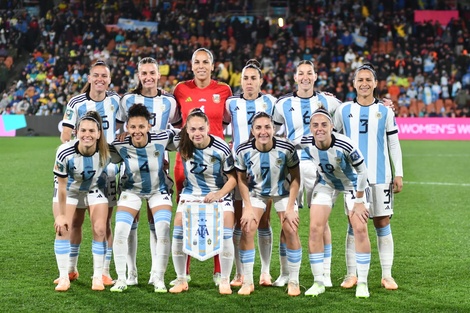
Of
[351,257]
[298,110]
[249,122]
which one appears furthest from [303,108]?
[351,257]

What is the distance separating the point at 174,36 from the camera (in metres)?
29.8

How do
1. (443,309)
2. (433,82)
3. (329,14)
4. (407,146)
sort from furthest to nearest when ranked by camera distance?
Result: 1. (329,14)
2. (433,82)
3. (407,146)
4. (443,309)

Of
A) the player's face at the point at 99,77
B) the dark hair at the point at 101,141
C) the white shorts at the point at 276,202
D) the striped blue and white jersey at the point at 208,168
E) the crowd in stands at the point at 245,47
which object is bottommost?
the white shorts at the point at 276,202

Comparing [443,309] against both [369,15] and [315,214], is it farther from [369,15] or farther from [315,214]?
[369,15]

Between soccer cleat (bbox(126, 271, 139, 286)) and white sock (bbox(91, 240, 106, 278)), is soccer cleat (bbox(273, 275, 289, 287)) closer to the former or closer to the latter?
soccer cleat (bbox(126, 271, 139, 286))

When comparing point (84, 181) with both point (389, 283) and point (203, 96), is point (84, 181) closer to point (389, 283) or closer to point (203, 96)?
point (203, 96)

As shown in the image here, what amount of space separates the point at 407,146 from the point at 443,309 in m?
16.4

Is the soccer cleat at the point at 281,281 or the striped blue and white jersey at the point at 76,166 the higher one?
the striped blue and white jersey at the point at 76,166

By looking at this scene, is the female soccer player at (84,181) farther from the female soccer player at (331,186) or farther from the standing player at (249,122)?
the female soccer player at (331,186)

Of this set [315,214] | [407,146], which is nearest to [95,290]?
[315,214]

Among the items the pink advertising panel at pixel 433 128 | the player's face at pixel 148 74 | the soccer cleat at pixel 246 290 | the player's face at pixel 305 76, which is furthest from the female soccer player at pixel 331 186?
the pink advertising panel at pixel 433 128

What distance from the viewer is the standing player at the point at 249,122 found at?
22.1 ft

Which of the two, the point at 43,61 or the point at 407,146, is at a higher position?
the point at 43,61

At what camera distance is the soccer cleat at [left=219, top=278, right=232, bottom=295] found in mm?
6281
